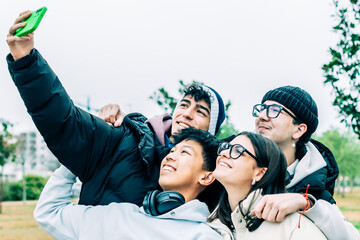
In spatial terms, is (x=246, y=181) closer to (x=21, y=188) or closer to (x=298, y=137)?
(x=298, y=137)

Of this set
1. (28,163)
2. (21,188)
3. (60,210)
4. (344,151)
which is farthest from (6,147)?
(28,163)

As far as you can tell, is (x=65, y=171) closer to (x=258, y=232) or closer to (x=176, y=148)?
(x=176, y=148)

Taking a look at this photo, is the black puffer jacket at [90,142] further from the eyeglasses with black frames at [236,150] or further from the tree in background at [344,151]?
the tree in background at [344,151]

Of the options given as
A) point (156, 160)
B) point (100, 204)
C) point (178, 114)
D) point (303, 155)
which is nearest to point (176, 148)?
point (156, 160)

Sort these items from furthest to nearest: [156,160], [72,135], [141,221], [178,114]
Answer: [178,114] → [156,160] → [141,221] → [72,135]

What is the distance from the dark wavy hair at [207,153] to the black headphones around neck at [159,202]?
1.52ft

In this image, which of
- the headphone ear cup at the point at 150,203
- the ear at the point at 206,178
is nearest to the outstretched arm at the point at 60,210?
the headphone ear cup at the point at 150,203

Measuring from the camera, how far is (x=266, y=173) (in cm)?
258

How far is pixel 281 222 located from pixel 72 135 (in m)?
1.27

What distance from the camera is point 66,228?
273 centimetres

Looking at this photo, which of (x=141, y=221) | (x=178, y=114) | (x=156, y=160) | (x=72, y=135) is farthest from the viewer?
(x=178, y=114)

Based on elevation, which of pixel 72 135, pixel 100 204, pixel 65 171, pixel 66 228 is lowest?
pixel 66 228

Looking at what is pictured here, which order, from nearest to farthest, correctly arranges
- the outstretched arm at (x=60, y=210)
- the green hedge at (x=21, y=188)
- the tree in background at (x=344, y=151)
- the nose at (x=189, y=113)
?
1. the outstretched arm at (x=60, y=210)
2. the nose at (x=189, y=113)
3. the green hedge at (x=21, y=188)
4. the tree in background at (x=344, y=151)

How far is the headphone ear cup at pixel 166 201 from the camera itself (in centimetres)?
250
